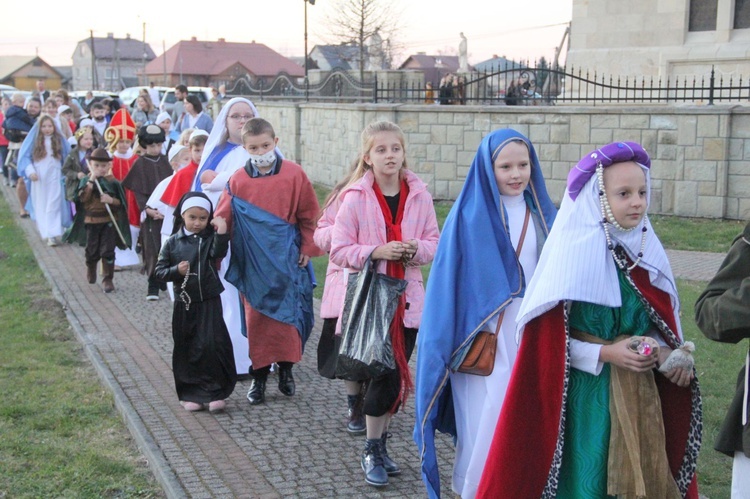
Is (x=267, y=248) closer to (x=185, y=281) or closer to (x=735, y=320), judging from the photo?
(x=185, y=281)

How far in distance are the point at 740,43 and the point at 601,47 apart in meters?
3.19

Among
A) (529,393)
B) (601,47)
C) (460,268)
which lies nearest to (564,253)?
(529,393)

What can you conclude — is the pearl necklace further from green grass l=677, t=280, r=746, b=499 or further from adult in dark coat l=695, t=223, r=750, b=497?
green grass l=677, t=280, r=746, b=499

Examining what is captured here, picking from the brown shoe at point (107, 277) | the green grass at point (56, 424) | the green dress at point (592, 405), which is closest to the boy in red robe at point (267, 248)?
the green grass at point (56, 424)

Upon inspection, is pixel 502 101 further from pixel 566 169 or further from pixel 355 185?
pixel 355 185

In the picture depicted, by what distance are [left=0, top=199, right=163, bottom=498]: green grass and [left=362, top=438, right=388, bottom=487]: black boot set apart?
1081 millimetres

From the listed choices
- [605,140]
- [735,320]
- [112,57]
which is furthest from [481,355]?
[112,57]

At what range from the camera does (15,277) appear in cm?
1193

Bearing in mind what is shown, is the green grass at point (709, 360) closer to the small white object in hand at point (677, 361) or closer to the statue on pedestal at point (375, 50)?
the small white object in hand at point (677, 361)

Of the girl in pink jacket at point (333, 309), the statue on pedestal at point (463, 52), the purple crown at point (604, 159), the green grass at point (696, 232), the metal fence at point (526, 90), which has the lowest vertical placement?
the green grass at point (696, 232)

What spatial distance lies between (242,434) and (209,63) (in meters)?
113

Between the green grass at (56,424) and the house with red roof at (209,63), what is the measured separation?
4019 inches

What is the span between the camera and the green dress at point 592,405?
3.57 metres

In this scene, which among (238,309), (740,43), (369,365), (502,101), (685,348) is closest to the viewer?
(685,348)
